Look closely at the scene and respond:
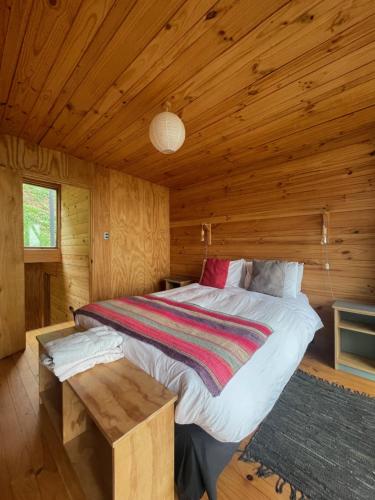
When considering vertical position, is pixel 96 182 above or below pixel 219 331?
above

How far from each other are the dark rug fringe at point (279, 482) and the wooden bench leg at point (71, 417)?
100 cm

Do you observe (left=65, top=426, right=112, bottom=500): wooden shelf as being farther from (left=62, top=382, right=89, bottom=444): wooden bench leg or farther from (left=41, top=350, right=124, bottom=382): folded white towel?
(left=41, top=350, right=124, bottom=382): folded white towel

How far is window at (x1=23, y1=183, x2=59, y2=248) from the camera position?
3.24m

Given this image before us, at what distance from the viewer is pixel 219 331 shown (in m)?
1.34

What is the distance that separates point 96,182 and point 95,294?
1553 millimetres

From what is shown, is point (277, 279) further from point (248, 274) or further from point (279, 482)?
point (279, 482)

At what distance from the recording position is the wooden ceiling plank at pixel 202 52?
3.41 ft

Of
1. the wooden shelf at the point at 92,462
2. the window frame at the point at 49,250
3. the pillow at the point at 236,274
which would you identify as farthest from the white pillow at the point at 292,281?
the window frame at the point at 49,250

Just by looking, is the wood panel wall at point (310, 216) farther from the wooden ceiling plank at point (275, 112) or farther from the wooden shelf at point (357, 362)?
the wooden ceiling plank at point (275, 112)

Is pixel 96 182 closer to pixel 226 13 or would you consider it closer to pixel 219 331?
pixel 226 13

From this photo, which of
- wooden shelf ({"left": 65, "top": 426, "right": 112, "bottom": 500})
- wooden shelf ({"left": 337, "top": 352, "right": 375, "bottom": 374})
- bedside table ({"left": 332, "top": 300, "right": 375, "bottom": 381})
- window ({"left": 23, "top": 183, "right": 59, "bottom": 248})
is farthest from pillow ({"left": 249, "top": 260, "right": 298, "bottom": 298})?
window ({"left": 23, "top": 183, "right": 59, "bottom": 248})

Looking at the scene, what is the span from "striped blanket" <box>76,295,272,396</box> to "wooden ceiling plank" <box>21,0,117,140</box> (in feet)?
5.64

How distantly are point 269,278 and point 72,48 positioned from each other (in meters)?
2.39

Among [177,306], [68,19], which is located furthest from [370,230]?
[68,19]
